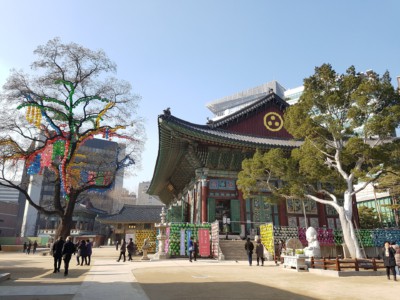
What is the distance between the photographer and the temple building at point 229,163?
20.8m

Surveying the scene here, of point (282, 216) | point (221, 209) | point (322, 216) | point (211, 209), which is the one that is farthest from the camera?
point (221, 209)

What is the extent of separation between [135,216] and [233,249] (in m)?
32.1

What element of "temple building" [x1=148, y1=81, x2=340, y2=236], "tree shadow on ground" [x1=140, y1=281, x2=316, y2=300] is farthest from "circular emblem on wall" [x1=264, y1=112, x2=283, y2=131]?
"tree shadow on ground" [x1=140, y1=281, x2=316, y2=300]

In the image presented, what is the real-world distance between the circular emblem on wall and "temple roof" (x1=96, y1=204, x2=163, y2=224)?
2842 cm

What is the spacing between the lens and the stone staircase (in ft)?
59.1

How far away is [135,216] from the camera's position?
157ft

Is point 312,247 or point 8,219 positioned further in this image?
point 8,219

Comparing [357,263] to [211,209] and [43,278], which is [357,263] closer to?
[43,278]

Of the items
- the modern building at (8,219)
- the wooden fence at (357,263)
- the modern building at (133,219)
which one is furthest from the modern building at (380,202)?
the modern building at (8,219)

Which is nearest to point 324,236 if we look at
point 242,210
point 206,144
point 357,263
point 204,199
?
point 242,210

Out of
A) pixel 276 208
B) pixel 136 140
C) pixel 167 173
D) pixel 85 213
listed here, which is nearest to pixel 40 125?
pixel 136 140

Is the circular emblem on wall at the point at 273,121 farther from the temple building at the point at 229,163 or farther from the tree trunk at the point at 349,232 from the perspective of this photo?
the tree trunk at the point at 349,232

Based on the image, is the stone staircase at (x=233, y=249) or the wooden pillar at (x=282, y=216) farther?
the wooden pillar at (x=282, y=216)

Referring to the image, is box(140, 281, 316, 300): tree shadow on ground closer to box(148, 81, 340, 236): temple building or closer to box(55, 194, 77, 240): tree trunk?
box(148, 81, 340, 236): temple building
